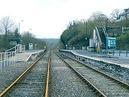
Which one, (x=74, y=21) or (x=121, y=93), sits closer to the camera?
(x=121, y=93)

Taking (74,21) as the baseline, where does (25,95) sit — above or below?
below

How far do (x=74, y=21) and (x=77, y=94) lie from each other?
156 meters

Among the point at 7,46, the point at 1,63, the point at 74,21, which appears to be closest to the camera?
the point at 1,63

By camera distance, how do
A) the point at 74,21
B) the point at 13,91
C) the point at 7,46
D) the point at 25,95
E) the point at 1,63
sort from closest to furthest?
the point at 25,95
the point at 13,91
the point at 1,63
the point at 7,46
the point at 74,21

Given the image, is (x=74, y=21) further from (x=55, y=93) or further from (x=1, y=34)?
(x=55, y=93)

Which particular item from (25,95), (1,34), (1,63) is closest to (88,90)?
(25,95)

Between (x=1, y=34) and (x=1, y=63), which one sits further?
(x=1, y=34)

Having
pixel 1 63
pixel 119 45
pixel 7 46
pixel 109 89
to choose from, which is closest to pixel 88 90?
pixel 109 89

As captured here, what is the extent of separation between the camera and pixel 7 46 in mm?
107062

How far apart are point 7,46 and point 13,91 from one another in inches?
3625

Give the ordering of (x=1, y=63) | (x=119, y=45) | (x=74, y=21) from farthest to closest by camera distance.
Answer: (x=74, y=21), (x=119, y=45), (x=1, y=63)

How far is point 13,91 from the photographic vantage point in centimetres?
1605

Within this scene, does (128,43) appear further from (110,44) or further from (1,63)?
(1,63)

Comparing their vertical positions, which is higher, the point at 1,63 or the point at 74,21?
the point at 74,21
